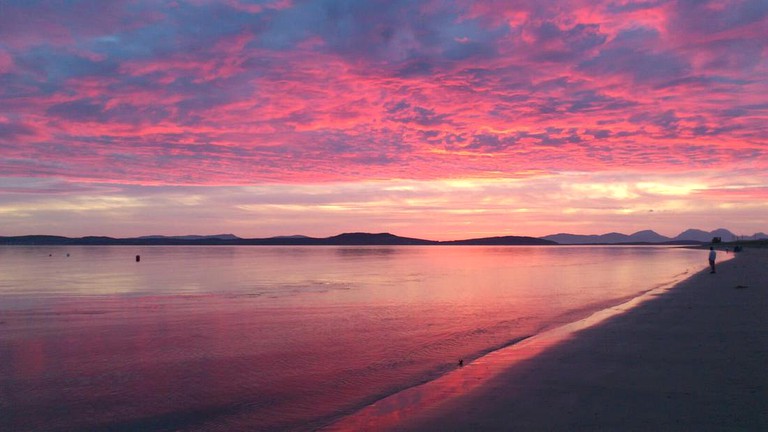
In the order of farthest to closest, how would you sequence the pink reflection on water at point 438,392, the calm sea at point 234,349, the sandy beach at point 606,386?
the calm sea at point 234,349
the pink reflection on water at point 438,392
the sandy beach at point 606,386

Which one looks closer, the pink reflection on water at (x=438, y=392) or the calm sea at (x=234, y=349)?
the pink reflection on water at (x=438, y=392)

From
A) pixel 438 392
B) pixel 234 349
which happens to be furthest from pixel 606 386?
pixel 234 349

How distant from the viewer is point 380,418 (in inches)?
386

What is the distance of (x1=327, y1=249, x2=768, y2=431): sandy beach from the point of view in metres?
8.78

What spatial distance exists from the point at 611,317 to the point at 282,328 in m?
12.9

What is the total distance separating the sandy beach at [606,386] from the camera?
8.78 m

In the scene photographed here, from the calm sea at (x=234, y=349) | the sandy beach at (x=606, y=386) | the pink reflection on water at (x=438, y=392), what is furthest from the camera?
the calm sea at (x=234, y=349)

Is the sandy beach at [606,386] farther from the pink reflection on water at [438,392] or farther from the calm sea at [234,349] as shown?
the calm sea at [234,349]

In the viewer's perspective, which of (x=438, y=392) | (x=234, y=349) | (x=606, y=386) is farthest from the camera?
(x=234, y=349)

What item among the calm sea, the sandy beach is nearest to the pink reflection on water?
the sandy beach

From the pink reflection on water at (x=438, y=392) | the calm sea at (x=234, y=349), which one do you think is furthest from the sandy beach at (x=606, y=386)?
the calm sea at (x=234, y=349)

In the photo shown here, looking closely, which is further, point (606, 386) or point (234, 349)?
point (234, 349)

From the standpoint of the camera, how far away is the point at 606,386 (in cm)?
1078

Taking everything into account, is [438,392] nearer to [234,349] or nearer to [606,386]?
[606,386]
